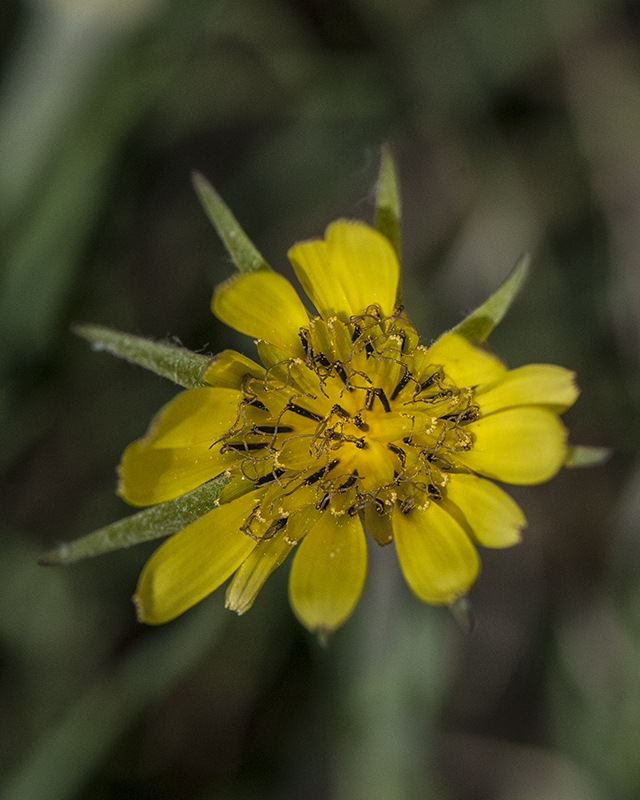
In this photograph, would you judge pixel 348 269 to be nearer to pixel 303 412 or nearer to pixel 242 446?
pixel 303 412

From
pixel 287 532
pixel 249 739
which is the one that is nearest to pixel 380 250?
pixel 287 532

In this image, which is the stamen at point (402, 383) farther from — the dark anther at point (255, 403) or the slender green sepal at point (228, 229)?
the slender green sepal at point (228, 229)

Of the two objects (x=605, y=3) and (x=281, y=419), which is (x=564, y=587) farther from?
(x=605, y=3)

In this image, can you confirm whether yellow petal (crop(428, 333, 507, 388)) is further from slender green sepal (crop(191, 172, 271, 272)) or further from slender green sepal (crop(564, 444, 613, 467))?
slender green sepal (crop(191, 172, 271, 272))

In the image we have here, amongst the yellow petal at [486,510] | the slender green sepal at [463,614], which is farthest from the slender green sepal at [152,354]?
the slender green sepal at [463,614]

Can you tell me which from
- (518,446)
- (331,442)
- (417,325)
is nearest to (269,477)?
(331,442)

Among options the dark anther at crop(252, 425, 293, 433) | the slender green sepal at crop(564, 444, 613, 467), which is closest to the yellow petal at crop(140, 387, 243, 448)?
the dark anther at crop(252, 425, 293, 433)
